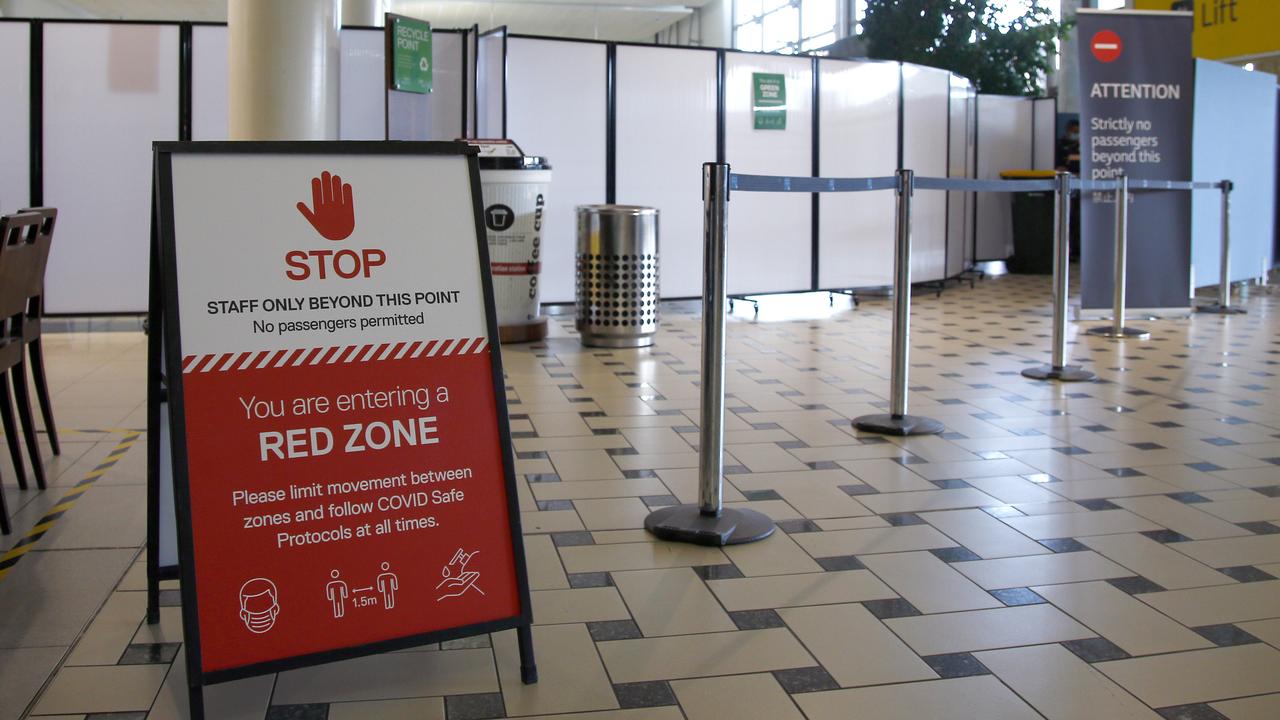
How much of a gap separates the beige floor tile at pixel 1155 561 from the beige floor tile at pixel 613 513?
1251mm

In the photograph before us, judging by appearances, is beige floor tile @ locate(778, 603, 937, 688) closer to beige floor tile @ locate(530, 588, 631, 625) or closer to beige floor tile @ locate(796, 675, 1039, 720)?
beige floor tile @ locate(796, 675, 1039, 720)

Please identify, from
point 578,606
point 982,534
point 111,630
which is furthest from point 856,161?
point 111,630

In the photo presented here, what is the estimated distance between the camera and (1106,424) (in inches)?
189

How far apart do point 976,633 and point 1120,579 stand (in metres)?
0.58

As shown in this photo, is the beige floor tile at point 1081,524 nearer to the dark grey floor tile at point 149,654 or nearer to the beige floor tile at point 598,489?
the beige floor tile at point 598,489

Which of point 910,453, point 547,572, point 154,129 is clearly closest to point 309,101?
point 154,129

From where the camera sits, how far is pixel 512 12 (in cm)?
2419

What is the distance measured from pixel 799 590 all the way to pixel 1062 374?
3.56m

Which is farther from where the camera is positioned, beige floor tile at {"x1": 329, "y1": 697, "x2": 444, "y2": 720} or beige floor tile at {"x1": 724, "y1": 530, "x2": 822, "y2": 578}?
beige floor tile at {"x1": 724, "y1": 530, "x2": 822, "y2": 578}

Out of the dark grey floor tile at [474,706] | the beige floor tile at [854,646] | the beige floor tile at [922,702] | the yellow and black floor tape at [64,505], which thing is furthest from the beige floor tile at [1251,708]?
the yellow and black floor tape at [64,505]

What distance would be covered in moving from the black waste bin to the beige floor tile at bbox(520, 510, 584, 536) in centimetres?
1021

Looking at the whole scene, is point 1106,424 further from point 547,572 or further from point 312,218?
point 312,218

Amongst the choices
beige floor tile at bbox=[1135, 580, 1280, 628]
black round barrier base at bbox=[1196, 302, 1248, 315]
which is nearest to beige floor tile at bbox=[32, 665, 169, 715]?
beige floor tile at bbox=[1135, 580, 1280, 628]

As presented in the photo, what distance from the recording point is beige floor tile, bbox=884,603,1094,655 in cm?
250
